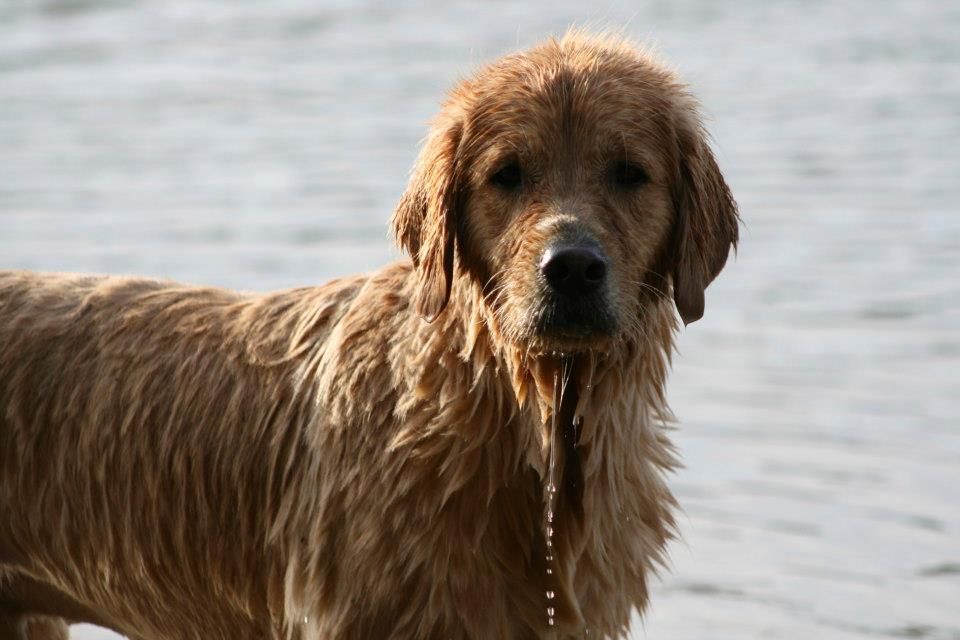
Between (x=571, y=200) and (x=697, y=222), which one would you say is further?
(x=697, y=222)

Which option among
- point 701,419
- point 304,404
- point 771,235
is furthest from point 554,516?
point 771,235

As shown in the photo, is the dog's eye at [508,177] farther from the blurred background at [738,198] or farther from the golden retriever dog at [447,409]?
the blurred background at [738,198]

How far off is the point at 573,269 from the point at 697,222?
0.53 m

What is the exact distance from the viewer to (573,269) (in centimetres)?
479

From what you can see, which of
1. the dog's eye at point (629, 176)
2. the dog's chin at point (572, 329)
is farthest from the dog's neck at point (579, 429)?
the dog's eye at point (629, 176)

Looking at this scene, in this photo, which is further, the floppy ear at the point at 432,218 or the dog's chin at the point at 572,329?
the floppy ear at the point at 432,218

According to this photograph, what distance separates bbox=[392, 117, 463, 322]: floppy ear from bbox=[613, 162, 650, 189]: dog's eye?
0.50 metres

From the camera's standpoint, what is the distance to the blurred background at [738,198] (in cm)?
798

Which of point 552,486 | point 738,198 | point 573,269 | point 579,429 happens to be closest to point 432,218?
point 573,269

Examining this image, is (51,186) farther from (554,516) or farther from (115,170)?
(554,516)

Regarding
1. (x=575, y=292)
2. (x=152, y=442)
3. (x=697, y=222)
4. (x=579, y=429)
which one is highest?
(x=697, y=222)

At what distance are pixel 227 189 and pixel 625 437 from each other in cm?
937

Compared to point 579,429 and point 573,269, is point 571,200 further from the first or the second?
point 579,429

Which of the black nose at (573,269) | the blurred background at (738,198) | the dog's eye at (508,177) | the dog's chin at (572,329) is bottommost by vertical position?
the blurred background at (738,198)
